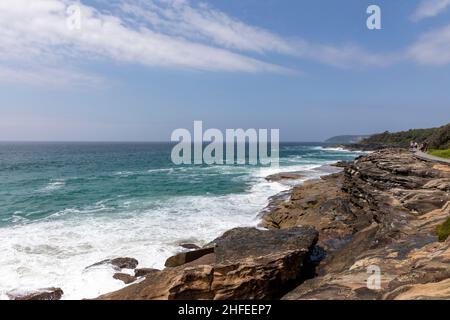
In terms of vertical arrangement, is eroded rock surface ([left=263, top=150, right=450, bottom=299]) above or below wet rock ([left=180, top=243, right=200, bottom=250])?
above

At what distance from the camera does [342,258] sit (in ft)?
44.9

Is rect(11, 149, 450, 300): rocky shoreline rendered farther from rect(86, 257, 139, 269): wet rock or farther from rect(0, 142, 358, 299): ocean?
rect(0, 142, 358, 299): ocean

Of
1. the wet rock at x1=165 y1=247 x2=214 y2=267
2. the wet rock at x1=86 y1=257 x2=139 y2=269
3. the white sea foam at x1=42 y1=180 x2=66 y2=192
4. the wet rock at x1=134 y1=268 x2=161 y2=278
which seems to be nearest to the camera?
the wet rock at x1=165 y1=247 x2=214 y2=267

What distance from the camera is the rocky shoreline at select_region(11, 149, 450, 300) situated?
8252 mm

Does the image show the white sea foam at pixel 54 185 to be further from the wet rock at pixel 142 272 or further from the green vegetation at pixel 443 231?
the green vegetation at pixel 443 231

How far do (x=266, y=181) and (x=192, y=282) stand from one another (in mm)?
37410

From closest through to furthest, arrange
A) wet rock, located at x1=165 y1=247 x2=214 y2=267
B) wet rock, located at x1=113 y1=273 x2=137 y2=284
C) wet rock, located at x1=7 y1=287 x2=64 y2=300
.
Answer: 1. wet rock, located at x1=7 y1=287 x2=64 y2=300
2. wet rock, located at x1=113 y1=273 x2=137 y2=284
3. wet rock, located at x1=165 y1=247 x2=214 y2=267

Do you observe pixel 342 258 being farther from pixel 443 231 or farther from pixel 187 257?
pixel 187 257

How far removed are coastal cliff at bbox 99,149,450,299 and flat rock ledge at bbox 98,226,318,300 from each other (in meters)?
0.03

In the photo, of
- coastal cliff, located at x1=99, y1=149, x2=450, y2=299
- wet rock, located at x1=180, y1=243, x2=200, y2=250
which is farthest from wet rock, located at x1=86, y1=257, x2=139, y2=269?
wet rock, located at x1=180, y1=243, x2=200, y2=250

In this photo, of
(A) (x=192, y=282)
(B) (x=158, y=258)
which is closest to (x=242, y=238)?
(A) (x=192, y=282)

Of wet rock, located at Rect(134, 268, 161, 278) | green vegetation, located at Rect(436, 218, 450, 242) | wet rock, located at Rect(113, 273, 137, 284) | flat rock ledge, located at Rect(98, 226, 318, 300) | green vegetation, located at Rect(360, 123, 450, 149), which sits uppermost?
green vegetation, located at Rect(360, 123, 450, 149)

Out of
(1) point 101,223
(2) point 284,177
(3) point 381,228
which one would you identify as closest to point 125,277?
(1) point 101,223

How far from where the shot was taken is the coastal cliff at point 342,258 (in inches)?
324
